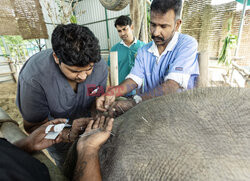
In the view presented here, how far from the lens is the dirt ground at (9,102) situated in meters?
3.82

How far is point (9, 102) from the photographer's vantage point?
4.60 meters

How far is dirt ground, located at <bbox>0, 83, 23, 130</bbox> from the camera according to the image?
382cm

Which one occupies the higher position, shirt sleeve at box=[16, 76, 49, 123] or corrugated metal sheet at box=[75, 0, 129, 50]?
corrugated metal sheet at box=[75, 0, 129, 50]

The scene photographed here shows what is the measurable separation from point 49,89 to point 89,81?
390 mm

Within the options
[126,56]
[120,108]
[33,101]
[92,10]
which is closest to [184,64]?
[120,108]

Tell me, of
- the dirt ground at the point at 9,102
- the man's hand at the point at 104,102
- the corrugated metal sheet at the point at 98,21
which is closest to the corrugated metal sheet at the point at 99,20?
the corrugated metal sheet at the point at 98,21

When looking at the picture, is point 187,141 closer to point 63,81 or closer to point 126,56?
point 63,81

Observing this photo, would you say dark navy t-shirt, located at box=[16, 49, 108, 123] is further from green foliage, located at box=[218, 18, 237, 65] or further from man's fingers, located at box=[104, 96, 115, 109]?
green foliage, located at box=[218, 18, 237, 65]

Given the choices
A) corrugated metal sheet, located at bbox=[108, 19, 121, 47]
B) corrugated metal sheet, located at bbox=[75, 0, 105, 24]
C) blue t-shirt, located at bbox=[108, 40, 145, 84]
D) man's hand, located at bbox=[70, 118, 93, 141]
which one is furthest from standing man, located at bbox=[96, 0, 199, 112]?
corrugated metal sheet, located at bbox=[75, 0, 105, 24]

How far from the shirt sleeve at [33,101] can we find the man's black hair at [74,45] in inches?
15.0

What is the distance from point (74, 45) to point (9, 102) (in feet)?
16.2

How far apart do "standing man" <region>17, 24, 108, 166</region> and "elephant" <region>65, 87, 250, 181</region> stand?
416 millimetres

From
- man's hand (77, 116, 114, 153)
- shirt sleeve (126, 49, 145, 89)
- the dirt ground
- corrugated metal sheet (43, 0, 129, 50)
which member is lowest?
the dirt ground

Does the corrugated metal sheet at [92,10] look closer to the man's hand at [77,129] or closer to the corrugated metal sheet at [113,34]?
the corrugated metal sheet at [113,34]
